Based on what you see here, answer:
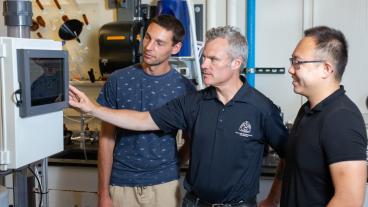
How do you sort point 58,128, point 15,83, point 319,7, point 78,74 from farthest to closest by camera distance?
point 78,74, point 319,7, point 58,128, point 15,83

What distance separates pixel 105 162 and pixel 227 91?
703mm

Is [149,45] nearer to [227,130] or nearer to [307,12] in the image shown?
[227,130]

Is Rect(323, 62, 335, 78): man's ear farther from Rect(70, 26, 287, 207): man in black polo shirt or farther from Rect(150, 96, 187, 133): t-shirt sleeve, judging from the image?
Rect(150, 96, 187, 133): t-shirt sleeve

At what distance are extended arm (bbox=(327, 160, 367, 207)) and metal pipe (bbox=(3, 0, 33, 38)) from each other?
1.12 meters

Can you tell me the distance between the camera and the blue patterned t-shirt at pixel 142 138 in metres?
1.91

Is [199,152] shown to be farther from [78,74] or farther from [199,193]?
[78,74]

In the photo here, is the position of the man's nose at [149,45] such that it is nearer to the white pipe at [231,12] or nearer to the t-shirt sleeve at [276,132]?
the t-shirt sleeve at [276,132]

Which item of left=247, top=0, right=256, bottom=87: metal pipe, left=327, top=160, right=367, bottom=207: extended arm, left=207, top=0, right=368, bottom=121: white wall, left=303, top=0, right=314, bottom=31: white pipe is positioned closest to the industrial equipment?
left=327, top=160, right=367, bottom=207: extended arm

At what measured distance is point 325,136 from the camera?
130 cm

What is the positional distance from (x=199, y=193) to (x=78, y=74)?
1.79m

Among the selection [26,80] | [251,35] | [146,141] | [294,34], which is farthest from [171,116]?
[294,34]

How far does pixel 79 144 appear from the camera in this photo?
2947 mm

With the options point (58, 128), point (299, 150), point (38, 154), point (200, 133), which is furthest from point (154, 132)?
point (299, 150)

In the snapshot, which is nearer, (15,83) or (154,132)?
(15,83)
